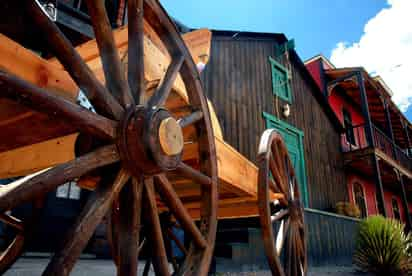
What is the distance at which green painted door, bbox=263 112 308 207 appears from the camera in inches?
333

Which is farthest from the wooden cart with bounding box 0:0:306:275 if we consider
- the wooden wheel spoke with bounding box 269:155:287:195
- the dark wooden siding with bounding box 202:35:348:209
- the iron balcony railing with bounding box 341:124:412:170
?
the iron balcony railing with bounding box 341:124:412:170

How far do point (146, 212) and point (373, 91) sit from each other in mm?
13833

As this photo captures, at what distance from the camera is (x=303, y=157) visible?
905 centimetres

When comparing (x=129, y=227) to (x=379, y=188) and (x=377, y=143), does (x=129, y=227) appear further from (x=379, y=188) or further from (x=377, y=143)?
(x=377, y=143)

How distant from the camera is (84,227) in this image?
1040 mm

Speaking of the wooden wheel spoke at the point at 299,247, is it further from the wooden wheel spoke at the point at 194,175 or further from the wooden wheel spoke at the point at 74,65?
the wooden wheel spoke at the point at 74,65

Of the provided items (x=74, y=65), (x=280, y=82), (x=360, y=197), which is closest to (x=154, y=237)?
(x=74, y=65)

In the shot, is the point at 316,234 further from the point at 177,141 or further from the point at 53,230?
the point at 177,141

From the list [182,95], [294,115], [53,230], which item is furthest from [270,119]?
[182,95]

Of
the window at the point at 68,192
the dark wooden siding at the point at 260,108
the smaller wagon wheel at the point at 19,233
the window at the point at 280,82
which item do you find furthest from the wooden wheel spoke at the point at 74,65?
the window at the point at 280,82

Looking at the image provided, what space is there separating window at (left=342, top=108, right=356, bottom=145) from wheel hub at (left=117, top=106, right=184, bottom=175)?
1298 centimetres

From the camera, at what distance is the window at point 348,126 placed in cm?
1324

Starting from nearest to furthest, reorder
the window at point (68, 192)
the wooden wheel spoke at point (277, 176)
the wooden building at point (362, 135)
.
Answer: the wooden wheel spoke at point (277, 176) < the window at point (68, 192) < the wooden building at point (362, 135)

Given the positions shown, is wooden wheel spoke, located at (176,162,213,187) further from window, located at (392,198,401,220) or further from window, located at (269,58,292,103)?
window, located at (392,198,401,220)
